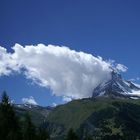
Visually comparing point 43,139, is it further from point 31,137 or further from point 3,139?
point 3,139

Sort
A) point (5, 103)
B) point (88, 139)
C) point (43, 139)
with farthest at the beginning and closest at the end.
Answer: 1. point (88, 139)
2. point (43, 139)
3. point (5, 103)

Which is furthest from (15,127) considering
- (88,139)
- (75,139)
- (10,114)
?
(88,139)

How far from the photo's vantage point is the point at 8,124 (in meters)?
52.1

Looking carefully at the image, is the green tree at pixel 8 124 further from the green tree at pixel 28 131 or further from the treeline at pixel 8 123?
the green tree at pixel 28 131

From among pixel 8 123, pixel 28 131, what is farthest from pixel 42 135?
pixel 8 123

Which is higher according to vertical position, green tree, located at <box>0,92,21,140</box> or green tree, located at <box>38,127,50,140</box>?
green tree, located at <box>38,127,50,140</box>

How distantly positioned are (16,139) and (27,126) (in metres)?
12.8

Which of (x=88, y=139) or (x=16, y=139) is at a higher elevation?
(x=88, y=139)

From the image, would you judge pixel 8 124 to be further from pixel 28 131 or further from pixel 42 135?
pixel 42 135

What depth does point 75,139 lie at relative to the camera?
7338 cm

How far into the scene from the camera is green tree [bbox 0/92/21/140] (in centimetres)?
4956

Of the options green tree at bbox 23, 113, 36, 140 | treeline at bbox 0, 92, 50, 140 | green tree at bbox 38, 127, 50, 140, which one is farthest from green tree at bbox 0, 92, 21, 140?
green tree at bbox 38, 127, 50, 140

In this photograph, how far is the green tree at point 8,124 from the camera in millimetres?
49562

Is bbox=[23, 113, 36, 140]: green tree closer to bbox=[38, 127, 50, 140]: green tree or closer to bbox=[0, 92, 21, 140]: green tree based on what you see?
bbox=[38, 127, 50, 140]: green tree
